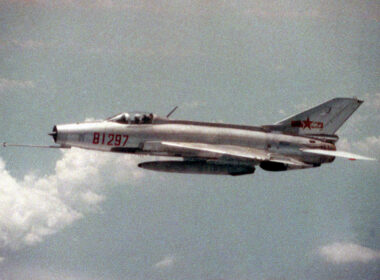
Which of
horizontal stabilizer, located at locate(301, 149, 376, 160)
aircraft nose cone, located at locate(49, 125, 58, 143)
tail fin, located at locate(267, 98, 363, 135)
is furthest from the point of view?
tail fin, located at locate(267, 98, 363, 135)

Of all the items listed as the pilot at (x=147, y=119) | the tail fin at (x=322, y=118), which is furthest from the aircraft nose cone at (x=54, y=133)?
the tail fin at (x=322, y=118)

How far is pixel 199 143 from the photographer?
15.5m

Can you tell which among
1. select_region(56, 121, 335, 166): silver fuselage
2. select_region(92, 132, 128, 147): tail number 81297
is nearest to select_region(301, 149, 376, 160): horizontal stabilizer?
select_region(56, 121, 335, 166): silver fuselage

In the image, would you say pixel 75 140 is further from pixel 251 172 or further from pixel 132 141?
pixel 251 172

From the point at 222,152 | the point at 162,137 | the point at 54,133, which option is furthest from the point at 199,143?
the point at 54,133

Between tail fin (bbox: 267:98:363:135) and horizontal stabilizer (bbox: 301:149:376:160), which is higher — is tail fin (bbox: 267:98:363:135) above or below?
above

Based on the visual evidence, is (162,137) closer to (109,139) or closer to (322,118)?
(109,139)

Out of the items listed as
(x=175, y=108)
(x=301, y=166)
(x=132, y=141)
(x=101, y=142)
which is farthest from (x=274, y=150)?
(x=101, y=142)

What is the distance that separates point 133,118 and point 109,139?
1097mm

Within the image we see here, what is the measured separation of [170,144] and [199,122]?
152 centimetres

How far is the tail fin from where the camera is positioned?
56.9 ft

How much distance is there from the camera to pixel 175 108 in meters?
16.0

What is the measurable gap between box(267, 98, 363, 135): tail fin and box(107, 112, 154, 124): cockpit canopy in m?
4.93

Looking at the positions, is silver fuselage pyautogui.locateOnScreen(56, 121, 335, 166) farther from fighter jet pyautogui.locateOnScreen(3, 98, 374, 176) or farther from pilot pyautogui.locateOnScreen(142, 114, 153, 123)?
pilot pyautogui.locateOnScreen(142, 114, 153, 123)
